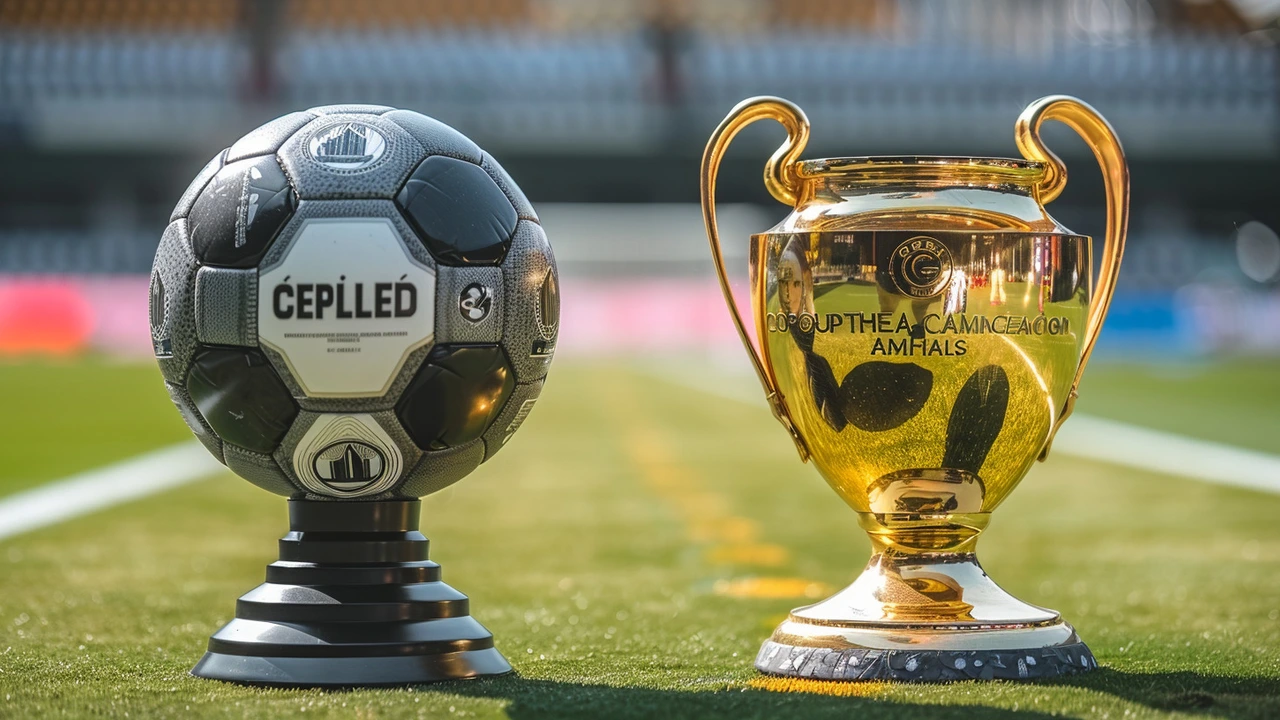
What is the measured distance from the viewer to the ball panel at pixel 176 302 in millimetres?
2797

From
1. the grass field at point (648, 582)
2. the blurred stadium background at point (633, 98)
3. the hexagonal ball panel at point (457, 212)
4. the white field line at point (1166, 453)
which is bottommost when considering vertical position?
the white field line at point (1166, 453)

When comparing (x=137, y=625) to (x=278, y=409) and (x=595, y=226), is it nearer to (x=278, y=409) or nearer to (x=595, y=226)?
(x=278, y=409)

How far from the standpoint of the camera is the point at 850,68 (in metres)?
34.9

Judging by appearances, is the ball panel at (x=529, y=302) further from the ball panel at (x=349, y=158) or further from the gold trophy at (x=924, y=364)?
the gold trophy at (x=924, y=364)

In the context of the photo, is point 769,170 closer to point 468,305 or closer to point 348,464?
point 468,305

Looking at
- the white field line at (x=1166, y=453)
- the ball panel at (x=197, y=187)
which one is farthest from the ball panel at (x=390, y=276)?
the white field line at (x=1166, y=453)

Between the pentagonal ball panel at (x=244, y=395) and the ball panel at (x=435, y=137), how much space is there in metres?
0.52

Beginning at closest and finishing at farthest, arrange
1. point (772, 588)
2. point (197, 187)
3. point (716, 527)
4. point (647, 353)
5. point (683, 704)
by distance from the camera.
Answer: point (683, 704) < point (197, 187) < point (772, 588) < point (716, 527) < point (647, 353)

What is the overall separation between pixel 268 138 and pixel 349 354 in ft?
1.55

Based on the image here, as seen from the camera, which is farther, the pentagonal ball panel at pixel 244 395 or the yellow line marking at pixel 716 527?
the yellow line marking at pixel 716 527

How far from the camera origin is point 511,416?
9.79 feet

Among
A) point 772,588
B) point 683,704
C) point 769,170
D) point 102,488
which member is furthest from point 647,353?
point 683,704

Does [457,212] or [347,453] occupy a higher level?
[457,212]

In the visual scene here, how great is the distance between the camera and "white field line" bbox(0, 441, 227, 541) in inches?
257
